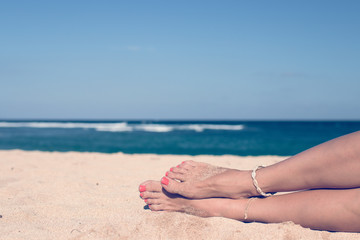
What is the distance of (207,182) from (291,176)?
51cm

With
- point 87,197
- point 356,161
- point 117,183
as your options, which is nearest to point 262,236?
point 356,161

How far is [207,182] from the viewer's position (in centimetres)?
200

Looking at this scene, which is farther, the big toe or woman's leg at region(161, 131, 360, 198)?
the big toe

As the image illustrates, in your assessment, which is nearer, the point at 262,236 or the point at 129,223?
the point at 262,236

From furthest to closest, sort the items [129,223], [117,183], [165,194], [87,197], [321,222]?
[117,183] → [87,197] → [165,194] → [129,223] → [321,222]

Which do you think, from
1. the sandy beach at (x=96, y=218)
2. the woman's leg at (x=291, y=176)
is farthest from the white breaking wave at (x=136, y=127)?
the woman's leg at (x=291, y=176)

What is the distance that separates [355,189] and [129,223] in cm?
120

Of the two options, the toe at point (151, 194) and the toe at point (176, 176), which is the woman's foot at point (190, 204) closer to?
the toe at point (151, 194)

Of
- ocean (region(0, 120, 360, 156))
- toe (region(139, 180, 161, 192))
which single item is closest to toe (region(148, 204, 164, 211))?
toe (region(139, 180, 161, 192))

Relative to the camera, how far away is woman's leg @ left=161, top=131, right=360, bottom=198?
1585mm

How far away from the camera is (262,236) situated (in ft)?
5.43

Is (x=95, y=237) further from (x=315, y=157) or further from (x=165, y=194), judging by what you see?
(x=315, y=157)

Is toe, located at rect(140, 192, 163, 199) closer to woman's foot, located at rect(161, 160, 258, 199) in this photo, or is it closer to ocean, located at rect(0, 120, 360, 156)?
woman's foot, located at rect(161, 160, 258, 199)

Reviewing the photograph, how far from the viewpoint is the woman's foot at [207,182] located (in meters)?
1.90
